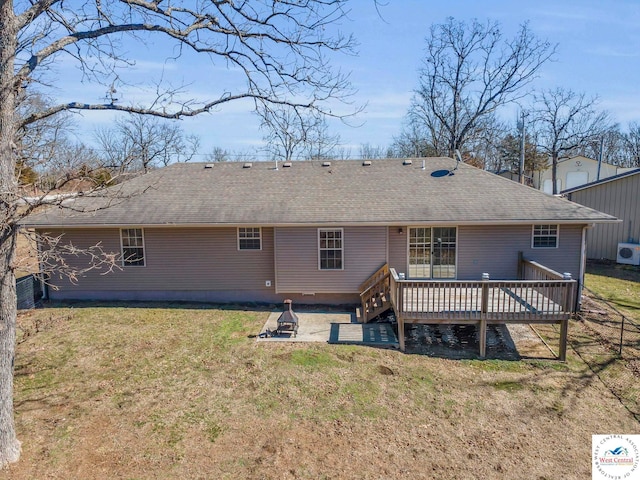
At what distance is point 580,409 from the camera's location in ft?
22.3

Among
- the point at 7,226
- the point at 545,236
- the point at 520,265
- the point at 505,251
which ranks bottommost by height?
the point at 520,265

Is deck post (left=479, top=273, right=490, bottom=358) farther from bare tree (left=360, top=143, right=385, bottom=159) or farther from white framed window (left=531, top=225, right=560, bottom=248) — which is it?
bare tree (left=360, top=143, right=385, bottom=159)

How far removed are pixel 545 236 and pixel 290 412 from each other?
9.28 m

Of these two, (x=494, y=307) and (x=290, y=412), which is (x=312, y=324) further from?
(x=494, y=307)

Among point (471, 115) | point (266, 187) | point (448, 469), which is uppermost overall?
point (471, 115)

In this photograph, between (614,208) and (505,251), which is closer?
(505,251)

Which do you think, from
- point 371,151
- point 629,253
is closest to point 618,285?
point 629,253

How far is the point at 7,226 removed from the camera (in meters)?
5.21

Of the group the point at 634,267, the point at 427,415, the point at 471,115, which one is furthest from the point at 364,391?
the point at 471,115

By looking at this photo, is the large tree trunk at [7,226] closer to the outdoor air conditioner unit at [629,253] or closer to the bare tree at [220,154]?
the outdoor air conditioner unit at [629,253]

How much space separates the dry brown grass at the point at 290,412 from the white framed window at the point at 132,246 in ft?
11.4

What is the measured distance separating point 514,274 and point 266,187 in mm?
8239

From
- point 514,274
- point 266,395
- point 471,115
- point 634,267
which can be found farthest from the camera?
point 471,115

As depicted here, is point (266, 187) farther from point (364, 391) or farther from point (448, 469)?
point (448, 469)
